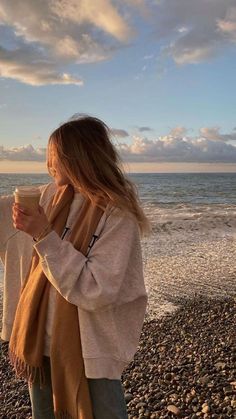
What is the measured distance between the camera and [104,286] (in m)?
2.11

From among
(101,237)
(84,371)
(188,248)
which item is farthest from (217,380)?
(188,248)

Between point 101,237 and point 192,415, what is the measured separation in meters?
2.55

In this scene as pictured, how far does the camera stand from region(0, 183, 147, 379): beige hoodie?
2.12m

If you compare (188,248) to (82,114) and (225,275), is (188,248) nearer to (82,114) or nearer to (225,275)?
(225,275)

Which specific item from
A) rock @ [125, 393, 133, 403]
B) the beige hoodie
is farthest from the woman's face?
rock @ [125, 393, 133, 403]

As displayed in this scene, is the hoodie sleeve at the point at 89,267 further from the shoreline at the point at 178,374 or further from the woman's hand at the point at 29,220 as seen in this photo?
the shoreline at the point at 178,374

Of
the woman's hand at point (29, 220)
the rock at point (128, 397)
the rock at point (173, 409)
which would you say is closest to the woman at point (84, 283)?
the woman's hand at point (29, 220)

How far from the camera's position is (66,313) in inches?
87.7

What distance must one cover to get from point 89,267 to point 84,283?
77mm

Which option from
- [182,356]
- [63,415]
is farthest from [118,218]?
[182,356]

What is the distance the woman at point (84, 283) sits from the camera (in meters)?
2.14

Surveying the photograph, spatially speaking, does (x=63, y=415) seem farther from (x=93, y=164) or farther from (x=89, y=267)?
(x=93, y=164)

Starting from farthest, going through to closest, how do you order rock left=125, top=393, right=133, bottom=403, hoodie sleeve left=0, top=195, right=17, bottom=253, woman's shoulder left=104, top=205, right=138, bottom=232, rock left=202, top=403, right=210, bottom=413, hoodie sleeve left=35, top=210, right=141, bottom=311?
rock left=125, top=393, right=133, bottom=403
rock left=202, top=403, right=210, bottom=413
hoodie sleeve left=0, top=195, right=17, bottom=253
woman's shoulder left=104, top=205, right=138, bottom=232
hoodie sleeve left=35, top=210, right=141, bottom=311

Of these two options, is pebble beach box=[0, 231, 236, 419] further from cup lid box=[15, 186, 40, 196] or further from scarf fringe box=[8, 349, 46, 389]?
cup lid box=[15, 186, 40, 196]
